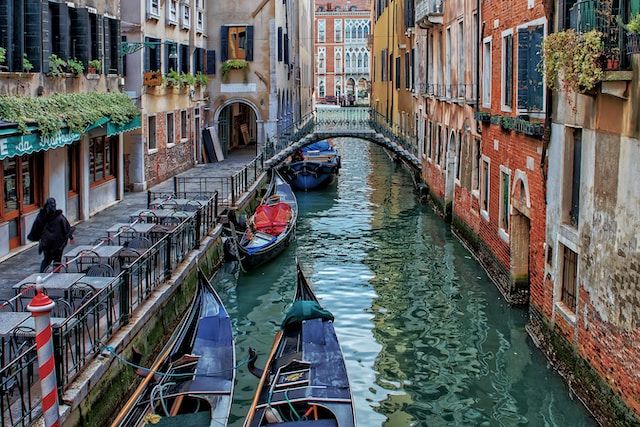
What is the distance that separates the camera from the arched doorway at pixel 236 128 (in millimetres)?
30122

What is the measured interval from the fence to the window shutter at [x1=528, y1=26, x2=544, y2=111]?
533cm

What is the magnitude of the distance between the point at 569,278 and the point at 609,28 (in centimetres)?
310

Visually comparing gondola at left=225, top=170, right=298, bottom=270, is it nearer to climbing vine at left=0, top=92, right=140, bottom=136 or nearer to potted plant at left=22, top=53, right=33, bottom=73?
climbing vine at left=0, top=92, right=140, bottom=136

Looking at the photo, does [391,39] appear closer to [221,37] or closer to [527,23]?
[221,37]

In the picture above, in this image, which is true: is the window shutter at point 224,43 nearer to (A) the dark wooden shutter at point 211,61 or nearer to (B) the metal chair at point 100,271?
(A) the dark wooden shutter at point 211,61

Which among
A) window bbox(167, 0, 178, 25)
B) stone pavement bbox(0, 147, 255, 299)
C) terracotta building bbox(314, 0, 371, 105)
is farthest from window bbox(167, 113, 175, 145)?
terracotta building bbox(314, 0, 371, 105)

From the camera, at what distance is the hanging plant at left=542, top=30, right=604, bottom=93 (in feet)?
25.4

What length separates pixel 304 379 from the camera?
805cm

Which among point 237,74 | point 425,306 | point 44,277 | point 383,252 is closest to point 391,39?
point 237,74

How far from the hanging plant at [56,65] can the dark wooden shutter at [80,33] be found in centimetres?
98

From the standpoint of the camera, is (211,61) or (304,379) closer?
(304,379)

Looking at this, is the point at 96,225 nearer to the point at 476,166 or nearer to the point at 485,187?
the point at 485,187

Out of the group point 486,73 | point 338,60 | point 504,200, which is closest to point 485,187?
point 504,200

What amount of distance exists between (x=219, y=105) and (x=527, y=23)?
58.8 feet
